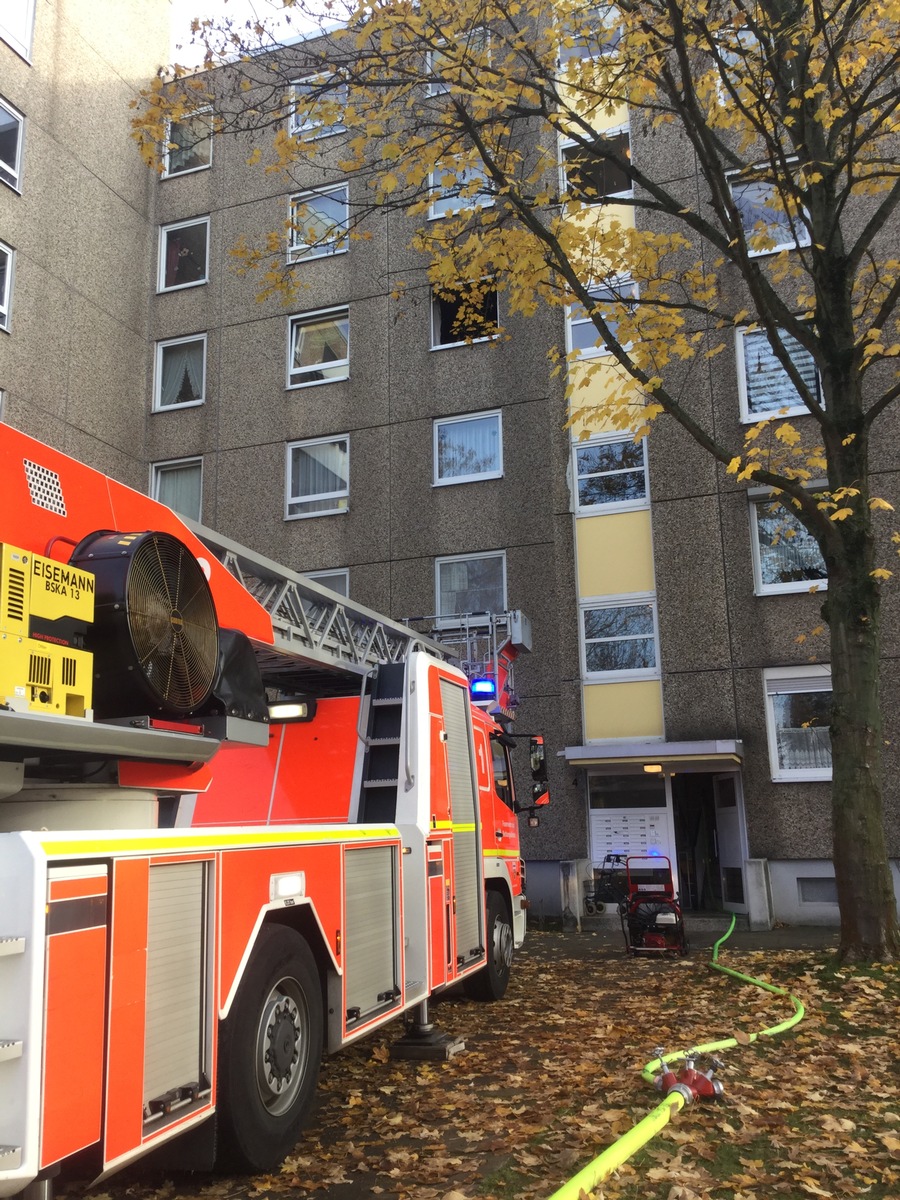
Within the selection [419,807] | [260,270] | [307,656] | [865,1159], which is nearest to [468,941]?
[419,807]

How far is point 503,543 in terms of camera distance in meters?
17.1

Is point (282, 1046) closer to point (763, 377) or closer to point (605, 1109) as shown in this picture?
point (605, 1109)

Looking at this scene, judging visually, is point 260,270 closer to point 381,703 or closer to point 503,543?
point 503,543

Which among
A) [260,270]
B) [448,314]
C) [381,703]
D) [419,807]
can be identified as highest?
[260,270]

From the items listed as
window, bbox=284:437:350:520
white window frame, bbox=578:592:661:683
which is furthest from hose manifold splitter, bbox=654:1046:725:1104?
window, bbox=284:437:350:520

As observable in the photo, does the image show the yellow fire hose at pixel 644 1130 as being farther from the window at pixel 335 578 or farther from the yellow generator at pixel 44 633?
the window at pixel 335 578

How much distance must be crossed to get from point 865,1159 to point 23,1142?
3528 mm

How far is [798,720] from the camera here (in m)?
14.9

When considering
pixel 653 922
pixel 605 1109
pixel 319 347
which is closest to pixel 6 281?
pixel 319 347

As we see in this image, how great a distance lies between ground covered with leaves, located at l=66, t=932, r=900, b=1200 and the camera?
4.29 meters

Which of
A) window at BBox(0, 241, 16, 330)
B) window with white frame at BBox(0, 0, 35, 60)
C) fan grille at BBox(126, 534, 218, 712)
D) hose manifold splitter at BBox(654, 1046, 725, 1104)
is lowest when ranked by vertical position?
hose manifold splitter at BBox(654, 1046, 725, 1104)

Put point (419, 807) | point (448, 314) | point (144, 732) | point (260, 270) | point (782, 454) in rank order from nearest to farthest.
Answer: point (144, 732), point (419, 807), point (782, 454), point (448, 314), point (260, 270)

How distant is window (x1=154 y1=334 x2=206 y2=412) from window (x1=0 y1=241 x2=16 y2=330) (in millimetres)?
4005

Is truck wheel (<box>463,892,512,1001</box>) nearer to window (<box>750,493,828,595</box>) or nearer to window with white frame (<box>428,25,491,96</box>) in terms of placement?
window with white frame (<box>428,25,491,96</box>)
